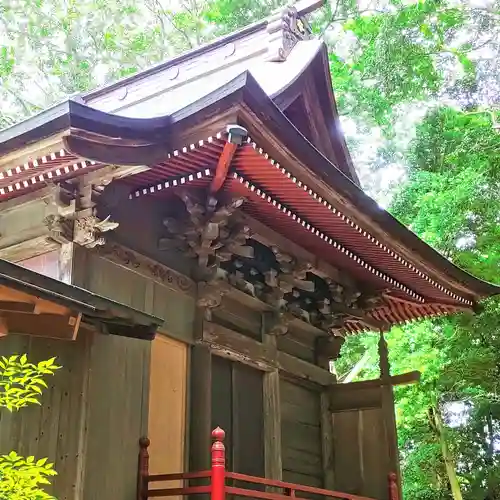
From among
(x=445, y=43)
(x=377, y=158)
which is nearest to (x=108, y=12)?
(x=377, y=158)

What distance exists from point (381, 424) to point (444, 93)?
7728 mm

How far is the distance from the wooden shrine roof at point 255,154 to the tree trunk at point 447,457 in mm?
4104

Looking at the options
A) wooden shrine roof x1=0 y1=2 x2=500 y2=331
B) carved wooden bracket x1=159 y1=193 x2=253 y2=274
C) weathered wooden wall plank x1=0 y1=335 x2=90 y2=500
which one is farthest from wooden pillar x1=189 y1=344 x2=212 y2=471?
wooden shrine roof x1=0 y1=2 x2=500 y2=331

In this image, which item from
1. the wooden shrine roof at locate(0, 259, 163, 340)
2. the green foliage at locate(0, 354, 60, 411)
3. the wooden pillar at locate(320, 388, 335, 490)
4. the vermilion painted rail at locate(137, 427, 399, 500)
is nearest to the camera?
the green foliage at locate(0, 354, 60, 411)

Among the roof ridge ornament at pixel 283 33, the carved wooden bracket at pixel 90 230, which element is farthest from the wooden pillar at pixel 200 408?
the roof ridge ornament at pixel 283 33

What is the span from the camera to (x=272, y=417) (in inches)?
266

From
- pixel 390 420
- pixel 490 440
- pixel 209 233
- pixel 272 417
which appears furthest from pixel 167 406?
pixel 490 440

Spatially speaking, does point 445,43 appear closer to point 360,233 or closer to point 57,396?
point 360,233

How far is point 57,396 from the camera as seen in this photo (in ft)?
15.3

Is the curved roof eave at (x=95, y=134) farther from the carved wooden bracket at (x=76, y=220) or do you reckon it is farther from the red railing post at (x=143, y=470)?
the red railing post at (x=143, y=470)

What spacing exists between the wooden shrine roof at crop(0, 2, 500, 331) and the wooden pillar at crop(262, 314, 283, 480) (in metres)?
1.02

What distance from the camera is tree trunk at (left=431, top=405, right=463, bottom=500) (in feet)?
38.7

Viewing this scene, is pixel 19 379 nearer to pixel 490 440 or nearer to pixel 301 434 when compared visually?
pixel 301 434

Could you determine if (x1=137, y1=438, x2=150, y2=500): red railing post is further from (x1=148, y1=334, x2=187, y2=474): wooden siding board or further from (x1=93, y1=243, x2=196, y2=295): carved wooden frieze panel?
(x1=93, y1=243, x2=196, y2=295): carved wooden frieze panel
